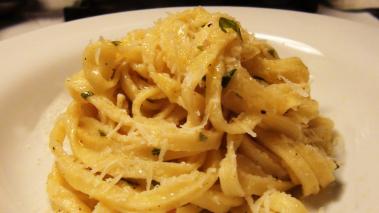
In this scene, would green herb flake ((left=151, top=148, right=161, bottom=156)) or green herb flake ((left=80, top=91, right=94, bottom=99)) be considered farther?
green herb flake ((left=80, top=91, right=94, bottom=99))

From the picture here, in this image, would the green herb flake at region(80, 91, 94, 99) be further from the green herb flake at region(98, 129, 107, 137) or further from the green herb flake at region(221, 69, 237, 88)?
the green herb flake at region(221, 69, 237, 88)

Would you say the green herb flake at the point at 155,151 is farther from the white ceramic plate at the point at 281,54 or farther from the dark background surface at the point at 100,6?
the dark background surface at the point at 100,6

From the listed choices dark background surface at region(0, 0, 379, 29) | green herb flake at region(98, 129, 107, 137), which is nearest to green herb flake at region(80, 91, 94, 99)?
green herb flake at region(98, 129, 107, 137)

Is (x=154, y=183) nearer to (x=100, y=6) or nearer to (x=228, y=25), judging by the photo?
(x=228, y=25)

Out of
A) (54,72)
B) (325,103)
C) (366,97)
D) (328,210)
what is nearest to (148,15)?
(54,72)

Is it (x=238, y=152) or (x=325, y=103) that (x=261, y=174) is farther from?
(x=325, y=103)

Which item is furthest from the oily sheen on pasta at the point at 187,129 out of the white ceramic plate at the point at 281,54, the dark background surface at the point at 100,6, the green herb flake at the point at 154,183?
the dark background surface at the point at 100,6

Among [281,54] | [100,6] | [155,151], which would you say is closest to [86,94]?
[155,151]

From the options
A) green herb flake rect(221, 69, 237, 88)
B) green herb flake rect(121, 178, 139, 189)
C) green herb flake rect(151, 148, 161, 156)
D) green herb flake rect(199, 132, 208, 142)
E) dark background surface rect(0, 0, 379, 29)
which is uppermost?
green herb flake rect(221, 69, 237, 88)
